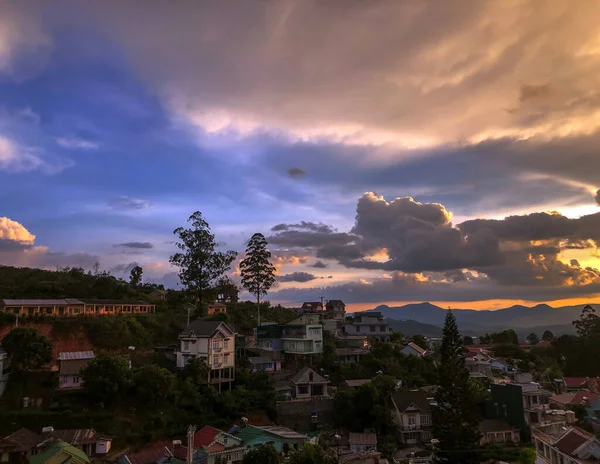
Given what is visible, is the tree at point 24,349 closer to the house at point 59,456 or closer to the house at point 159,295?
the house at point 59,456

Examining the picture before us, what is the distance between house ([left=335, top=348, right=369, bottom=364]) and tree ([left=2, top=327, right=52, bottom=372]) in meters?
26.3

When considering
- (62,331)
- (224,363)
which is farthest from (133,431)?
(62,331)

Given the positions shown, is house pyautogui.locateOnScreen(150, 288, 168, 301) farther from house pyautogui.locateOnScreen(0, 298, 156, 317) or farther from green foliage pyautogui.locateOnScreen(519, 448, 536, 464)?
green foliage pyautogui.locateOnScreen(519, 448, 536, 464)

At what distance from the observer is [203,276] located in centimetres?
4934

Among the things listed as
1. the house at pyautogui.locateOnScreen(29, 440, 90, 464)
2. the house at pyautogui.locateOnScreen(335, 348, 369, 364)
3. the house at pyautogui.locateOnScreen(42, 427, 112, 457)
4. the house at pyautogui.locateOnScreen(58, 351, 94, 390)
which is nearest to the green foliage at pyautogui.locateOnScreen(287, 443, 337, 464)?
the house at pyautogui.locateOnScreen(29, 440, 90, 464)

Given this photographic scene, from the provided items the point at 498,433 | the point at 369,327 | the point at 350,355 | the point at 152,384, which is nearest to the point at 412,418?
the point at 498,433

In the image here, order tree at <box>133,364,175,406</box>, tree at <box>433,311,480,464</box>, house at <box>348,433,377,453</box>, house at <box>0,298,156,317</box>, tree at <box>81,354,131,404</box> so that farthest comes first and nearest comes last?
house at <box>0,298,156,317</box> → house at <box>348,433,377,453</box> → tree at <box>133,364,175,406</box> → tree at <box>81,354,131,404</box> → tree at <box>433,311,480,464</box>

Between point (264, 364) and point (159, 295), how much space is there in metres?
19.3

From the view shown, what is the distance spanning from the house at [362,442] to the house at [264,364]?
447 inches

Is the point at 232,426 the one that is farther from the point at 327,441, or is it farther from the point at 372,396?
the point at 372,396

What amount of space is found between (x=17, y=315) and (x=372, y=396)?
95.7ft

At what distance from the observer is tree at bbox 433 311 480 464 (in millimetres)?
29891

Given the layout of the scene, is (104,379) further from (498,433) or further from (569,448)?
(498,433)

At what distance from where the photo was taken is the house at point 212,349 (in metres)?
37.6
